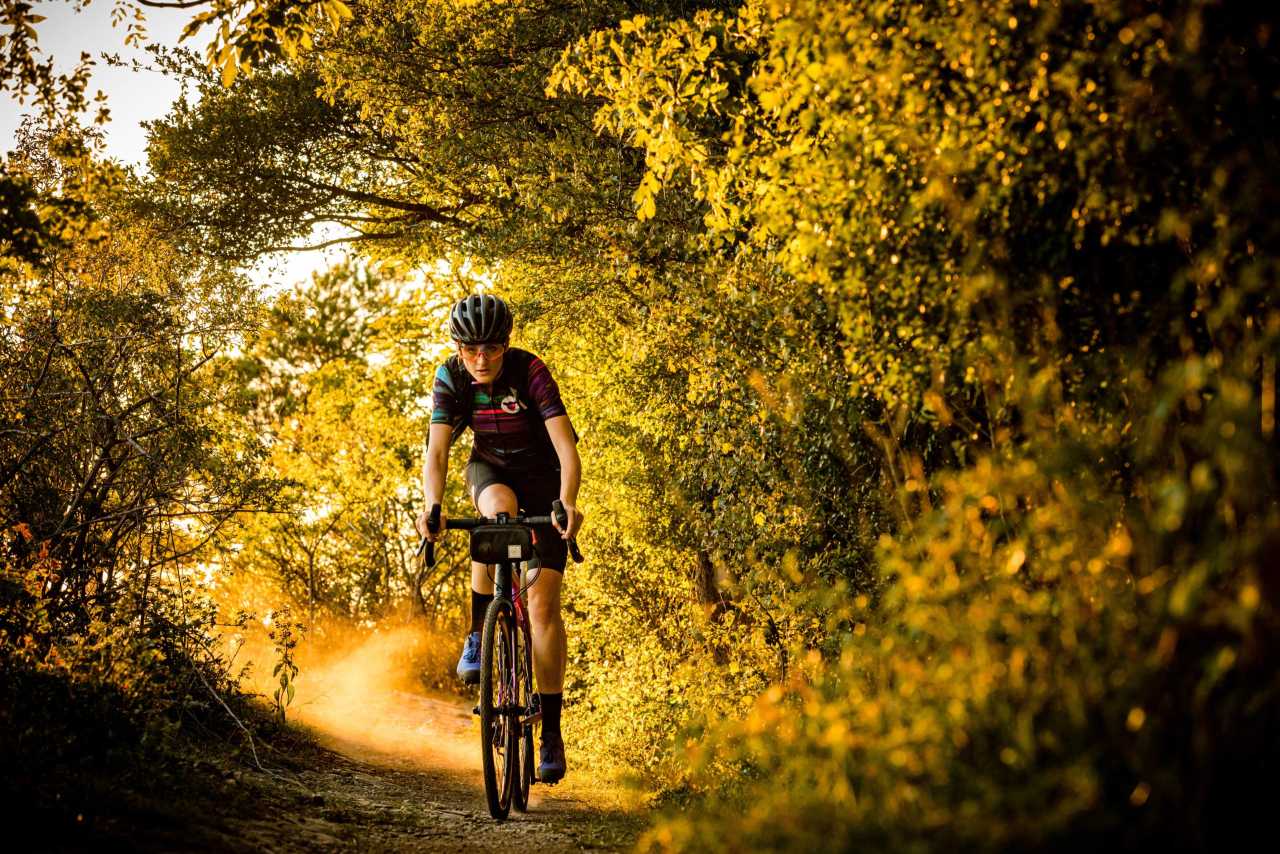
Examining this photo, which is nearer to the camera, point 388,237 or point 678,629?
point 678,629

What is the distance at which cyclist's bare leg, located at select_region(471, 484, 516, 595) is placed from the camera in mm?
6031

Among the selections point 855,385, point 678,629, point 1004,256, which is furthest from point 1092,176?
point 678,629

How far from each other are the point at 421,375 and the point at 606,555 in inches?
521

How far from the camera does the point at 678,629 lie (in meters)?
11.2

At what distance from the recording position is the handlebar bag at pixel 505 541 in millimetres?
5785

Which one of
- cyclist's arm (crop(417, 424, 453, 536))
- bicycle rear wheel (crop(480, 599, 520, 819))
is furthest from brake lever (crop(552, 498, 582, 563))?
cyclist's arm (crop(417, 424, 453, 536))

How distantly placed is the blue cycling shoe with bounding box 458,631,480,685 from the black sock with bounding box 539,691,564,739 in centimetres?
48

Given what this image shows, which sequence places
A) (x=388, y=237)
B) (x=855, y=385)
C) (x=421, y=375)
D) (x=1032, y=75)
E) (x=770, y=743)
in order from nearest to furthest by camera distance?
(x=770, y=743)
(x=1032, y=75)
(x=855, y=385)
(x=388, y=237)
(x=421, y=375)

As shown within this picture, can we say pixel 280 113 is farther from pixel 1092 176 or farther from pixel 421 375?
pixel 1092 176

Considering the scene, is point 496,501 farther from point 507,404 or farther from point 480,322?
point 480,322

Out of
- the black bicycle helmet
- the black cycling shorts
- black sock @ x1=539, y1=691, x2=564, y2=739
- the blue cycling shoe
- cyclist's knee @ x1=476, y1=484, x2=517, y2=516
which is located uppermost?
the black bicycle helmet

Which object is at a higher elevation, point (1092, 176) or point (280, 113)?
point (280, 113)

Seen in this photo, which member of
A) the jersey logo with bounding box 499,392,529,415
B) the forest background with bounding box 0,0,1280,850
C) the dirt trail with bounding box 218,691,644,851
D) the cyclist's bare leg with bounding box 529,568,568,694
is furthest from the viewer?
the jersey logo with bounding box 499,392,529,415

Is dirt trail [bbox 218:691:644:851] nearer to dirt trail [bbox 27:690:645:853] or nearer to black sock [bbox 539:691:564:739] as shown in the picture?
dirt trail [bbox 27:690:645:853]
